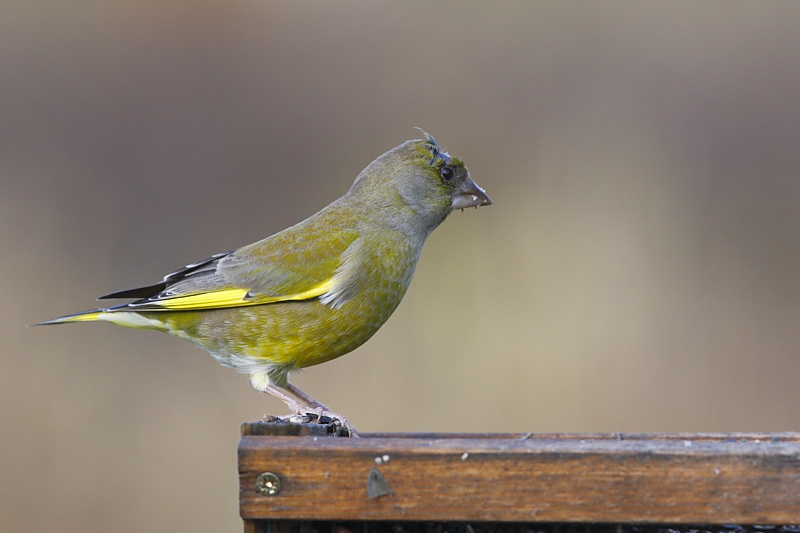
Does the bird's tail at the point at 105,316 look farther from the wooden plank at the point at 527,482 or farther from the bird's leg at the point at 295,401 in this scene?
the wooden plank at the point at 527,482

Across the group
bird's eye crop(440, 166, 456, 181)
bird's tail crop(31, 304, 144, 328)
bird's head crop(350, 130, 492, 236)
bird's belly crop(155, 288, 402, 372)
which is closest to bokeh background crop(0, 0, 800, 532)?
bird's tail crop(31, 304, 144, 328)

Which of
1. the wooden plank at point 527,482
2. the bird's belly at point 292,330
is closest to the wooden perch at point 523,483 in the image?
the wooden plank at point 527,482

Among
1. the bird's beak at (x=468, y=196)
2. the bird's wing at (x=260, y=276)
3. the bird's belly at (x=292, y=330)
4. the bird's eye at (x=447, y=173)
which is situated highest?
the bird's eye at (x=447, y=173)

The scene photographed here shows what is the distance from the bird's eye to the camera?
4.39 metres

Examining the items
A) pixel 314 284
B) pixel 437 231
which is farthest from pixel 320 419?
pixel 437 231

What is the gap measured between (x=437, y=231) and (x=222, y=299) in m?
2.91

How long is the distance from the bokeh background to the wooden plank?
3392mm

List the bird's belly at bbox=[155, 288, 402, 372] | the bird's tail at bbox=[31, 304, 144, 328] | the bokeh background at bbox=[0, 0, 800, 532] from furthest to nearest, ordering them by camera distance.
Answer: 1. the bokeh background at bbox=[0, 0, 800, 532]
2. the bird's tail at bbox=[31, 304, 144, 328]
3. the bird's belly at bbox=[155, 288, 402, 372]

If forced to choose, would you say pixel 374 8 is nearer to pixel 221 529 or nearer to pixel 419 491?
pixel 221 529

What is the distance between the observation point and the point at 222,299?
414 centimetres

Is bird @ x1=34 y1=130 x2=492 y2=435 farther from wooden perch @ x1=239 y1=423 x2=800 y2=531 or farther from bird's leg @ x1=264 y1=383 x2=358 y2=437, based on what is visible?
wooden perch @ x1=239 y1=423 x2=800 y2=531

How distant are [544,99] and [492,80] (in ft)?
1.44

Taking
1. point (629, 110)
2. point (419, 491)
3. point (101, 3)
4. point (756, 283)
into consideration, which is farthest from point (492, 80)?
point (419, 491)

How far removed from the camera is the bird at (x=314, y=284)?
13.1 feet
